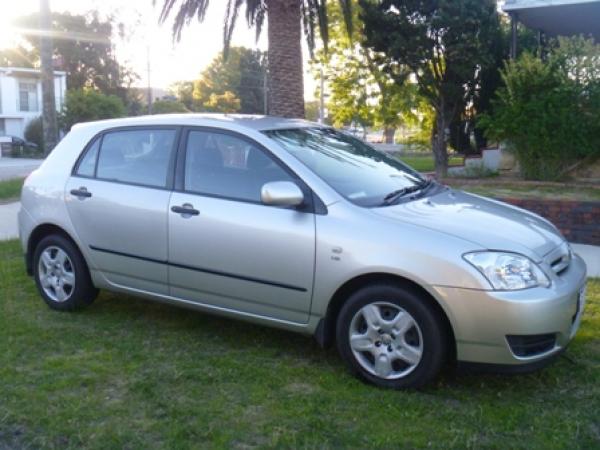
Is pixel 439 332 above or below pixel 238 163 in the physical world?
below

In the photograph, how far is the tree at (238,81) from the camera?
6988cm

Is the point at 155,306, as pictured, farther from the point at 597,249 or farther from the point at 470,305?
the point at 597,249

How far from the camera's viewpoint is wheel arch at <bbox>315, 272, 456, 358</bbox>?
4.15m

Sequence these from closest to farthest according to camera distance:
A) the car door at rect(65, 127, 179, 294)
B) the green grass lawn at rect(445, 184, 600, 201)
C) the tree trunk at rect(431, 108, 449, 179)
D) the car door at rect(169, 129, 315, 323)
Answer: the car door at rect(169, 129, 315, 323)
the car door at rect(65, 127, 179, 294)
the green grass lawn at rect(445, 184, 600, 201)
the tree trunk at rect(431, 108, 449, 179)

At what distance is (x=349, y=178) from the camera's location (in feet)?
16.0

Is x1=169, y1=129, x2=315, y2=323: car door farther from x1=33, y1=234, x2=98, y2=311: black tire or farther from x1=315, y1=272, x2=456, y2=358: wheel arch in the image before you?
x1=33, y1=234, x2=98, y2=311: black tire

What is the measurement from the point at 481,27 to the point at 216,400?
50.9ft

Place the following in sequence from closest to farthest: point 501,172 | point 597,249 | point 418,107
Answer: point 597,249 < point 501,172 < point 418,107

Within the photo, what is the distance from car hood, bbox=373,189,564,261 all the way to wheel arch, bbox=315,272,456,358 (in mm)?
358

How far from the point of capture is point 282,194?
14.8ft

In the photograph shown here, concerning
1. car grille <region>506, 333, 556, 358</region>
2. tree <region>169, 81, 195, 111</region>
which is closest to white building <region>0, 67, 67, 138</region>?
tree <region>169, 81, 195, 111</region>

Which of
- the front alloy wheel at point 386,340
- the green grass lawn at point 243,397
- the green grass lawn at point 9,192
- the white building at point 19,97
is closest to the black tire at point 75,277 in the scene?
the green grass lawn at point 243,397

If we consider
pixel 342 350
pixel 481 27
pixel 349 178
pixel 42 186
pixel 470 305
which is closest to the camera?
pixel 470 305

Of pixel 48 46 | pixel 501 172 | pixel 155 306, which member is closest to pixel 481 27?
pixel 501 172
